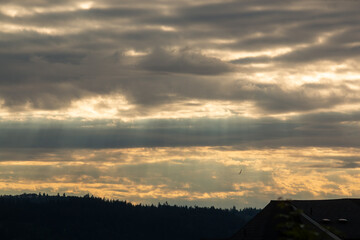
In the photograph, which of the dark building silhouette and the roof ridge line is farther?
the dark building silhouette

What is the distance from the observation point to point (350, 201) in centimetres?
9975

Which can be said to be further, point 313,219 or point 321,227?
point 313,219

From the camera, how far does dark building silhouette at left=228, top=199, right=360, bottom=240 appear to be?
87438 millimetres

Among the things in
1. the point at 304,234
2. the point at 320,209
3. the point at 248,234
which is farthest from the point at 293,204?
the point at 304,234

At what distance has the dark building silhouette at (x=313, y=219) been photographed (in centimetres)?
8744

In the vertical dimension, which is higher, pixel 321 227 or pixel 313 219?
pixel 313 219

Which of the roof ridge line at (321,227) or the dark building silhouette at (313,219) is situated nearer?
the roof ridge line at (321,227)

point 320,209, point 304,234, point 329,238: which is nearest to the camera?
point 304,234

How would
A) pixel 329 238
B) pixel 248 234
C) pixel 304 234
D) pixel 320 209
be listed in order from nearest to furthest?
pixel 304 234
pixel 329 238
pixel 248 234
pixel 320 209

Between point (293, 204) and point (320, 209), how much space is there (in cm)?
395

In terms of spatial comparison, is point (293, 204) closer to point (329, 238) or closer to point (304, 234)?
point (329, 238)

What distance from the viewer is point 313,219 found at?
93875mm

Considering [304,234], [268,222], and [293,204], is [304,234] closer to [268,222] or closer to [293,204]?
[268,222]

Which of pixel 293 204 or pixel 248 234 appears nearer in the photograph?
pixel 248 234
